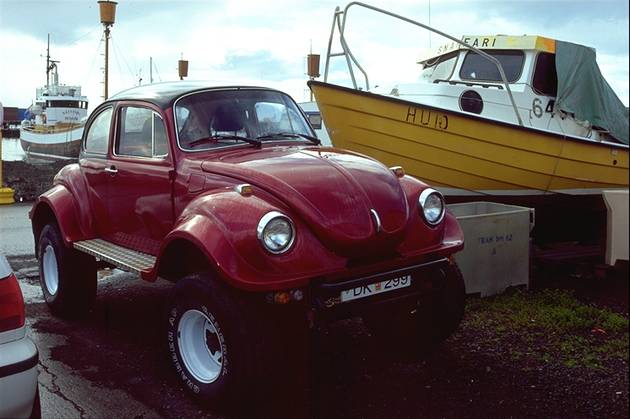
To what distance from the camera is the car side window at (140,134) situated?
4738 millimetres

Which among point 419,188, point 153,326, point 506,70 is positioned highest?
point 506,70

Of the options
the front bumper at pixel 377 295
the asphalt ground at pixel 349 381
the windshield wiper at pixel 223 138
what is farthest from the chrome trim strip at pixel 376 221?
the windshield wiper at pixel 223 138

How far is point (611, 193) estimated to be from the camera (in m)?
1.12

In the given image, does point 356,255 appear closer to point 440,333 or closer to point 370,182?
point 370,182

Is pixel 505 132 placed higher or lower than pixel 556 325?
higher

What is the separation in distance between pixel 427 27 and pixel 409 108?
1434 mm

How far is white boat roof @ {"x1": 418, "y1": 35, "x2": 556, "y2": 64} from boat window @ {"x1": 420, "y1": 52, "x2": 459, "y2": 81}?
3.5 inches

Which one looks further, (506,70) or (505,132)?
(506,70)

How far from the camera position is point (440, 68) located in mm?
9914

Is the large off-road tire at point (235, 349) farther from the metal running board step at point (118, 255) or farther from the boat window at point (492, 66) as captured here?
the boat window at point (492, 66)

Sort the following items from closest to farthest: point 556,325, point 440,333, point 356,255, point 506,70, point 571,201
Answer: point 356,255, point 440,333, point 556,325, point 571,201, point 506,70

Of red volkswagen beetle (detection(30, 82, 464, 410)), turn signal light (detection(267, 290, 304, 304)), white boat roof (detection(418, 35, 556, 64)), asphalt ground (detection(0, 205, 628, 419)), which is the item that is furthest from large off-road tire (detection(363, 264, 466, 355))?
white boat roof (detection(418, 35, 556, 64))

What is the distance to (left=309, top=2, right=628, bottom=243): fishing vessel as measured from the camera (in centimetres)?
778

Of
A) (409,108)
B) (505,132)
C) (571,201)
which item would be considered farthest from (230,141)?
(571,201)
